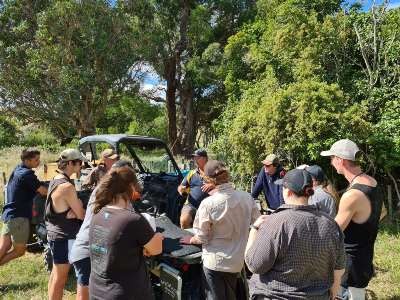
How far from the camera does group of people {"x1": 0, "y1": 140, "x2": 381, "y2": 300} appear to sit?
8.14 feet

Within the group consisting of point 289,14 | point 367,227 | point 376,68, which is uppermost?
point 289,14

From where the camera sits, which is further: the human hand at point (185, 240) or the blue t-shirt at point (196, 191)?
the blue t-shirt at point (196, 191)

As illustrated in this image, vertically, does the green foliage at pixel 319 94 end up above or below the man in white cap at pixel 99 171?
above

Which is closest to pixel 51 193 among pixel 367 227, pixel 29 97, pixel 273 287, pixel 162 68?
pixel 273 287

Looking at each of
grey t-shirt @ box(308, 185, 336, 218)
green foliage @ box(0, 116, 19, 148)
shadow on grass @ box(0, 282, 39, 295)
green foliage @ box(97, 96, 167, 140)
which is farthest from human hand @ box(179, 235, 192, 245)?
green foliage @ box(0, 116, 19, 148)

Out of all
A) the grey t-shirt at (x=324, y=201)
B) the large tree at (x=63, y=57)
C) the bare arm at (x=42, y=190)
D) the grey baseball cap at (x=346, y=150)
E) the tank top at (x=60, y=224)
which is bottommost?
the tank top at (x=60, y=224)

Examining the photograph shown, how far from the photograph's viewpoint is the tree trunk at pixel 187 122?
76.5 feet

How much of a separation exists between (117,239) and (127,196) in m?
0.32

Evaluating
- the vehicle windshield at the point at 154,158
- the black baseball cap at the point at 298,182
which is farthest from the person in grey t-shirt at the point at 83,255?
the vehicle windshield at the point at 154,158

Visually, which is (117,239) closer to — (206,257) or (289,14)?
(206,257)

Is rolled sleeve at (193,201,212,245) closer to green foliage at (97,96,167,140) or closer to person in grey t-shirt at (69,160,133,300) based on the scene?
person in grey t-shirt at (69,160,133,300)

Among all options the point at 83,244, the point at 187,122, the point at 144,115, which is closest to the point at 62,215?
the point at 83,244

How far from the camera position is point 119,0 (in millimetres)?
20828

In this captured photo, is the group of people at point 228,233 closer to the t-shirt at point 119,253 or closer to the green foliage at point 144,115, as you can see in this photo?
the t-shirt at point 119,253
